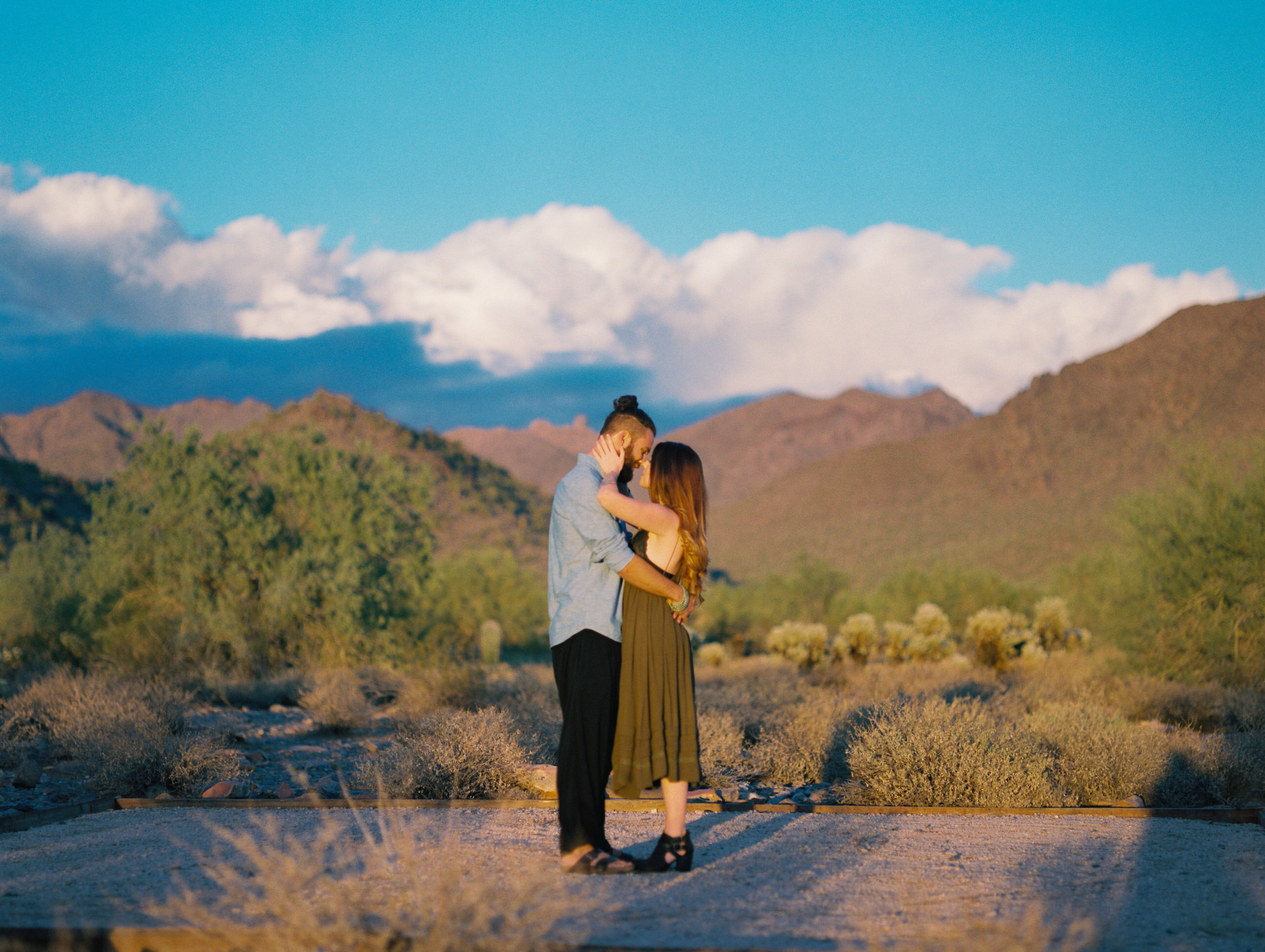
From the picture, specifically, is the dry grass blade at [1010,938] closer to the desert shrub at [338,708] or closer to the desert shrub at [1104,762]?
the desert shrub at [1104,762]

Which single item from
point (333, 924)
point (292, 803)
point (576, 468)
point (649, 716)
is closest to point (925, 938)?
point (649, 716)

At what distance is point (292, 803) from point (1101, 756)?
6.59 m

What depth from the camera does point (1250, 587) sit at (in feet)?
52.7

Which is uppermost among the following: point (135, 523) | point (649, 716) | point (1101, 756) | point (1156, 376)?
point (1156, 376)

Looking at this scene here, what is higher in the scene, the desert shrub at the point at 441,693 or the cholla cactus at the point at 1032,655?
the desert shrub at the point at 441,693

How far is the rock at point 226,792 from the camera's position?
7.55 m

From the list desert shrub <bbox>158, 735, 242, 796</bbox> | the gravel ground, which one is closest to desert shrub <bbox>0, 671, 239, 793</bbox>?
desert shrub <bbox>158, 735, 242, 796</bbox>

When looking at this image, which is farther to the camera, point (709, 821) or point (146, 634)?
point (146, 634)

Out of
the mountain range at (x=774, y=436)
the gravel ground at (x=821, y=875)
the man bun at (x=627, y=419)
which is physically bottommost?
the gravel ground at (x=821, y=875)

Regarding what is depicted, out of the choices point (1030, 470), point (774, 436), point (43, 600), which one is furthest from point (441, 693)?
point (774, 436)

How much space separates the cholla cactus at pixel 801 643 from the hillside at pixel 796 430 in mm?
97789

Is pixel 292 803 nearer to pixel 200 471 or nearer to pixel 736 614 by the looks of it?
pixel 200 471

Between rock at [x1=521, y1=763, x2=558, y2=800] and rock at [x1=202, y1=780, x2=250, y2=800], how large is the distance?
218cm

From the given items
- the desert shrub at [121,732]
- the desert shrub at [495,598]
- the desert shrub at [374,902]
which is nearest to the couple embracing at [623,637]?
the desert shrub at [374,902]
